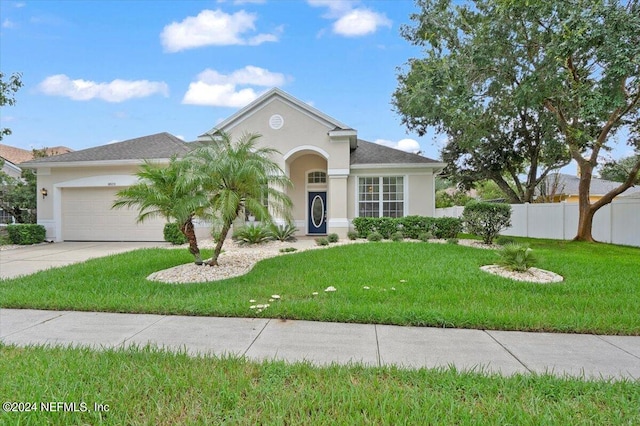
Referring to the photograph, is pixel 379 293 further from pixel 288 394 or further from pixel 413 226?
pixel 413 226

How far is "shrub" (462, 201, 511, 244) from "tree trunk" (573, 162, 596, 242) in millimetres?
4970

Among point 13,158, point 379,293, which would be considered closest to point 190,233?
point 379,293

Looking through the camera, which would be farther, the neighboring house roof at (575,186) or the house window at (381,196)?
the neighboring house roof at (575,186)

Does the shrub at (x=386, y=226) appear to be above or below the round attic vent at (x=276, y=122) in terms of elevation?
below

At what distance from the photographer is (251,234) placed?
12453 millimetres

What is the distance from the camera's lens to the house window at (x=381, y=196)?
15.4 m

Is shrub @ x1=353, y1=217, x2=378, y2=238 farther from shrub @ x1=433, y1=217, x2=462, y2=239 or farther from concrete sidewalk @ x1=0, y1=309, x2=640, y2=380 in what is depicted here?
concrete sidewalk @ x1=0, y1=309, x2=640, y2=380

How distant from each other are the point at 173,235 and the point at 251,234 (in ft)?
11.6

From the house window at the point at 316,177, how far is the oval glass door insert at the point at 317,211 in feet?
2.70

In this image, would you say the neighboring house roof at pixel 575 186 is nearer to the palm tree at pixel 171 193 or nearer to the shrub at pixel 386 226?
the shrub at pixel 386 226

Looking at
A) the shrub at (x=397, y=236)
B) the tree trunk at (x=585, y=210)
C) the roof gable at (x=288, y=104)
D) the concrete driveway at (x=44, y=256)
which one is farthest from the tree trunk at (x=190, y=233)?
the tree trunk at (x=585, y=210)

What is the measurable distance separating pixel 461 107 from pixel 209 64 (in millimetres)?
11294

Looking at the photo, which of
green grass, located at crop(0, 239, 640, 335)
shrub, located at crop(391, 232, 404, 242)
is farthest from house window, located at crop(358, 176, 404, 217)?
green grass, located at crop(0, 239, 640, 335)

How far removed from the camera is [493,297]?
5633 millimetres
